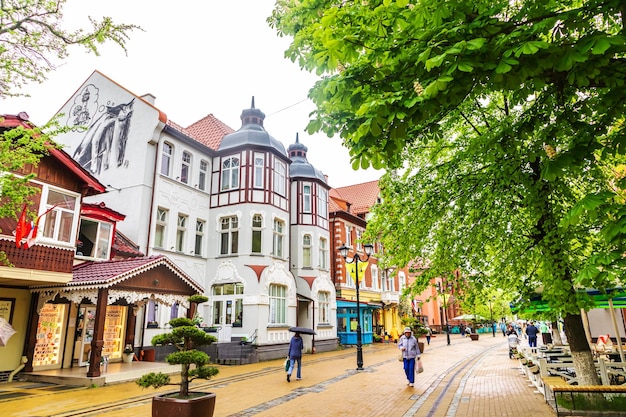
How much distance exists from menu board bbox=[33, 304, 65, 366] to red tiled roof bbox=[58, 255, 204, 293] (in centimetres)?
195

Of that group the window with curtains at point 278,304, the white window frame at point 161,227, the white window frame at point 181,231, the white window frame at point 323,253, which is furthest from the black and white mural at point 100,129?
the white window frame at point 323,253

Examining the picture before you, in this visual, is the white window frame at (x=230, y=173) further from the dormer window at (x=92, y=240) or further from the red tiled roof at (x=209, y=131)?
the dormer window at (x=92, y=240)

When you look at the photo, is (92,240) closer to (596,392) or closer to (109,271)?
(109,271)

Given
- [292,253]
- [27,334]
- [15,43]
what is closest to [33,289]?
[27,334]

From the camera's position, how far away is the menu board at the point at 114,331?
56.5 ft

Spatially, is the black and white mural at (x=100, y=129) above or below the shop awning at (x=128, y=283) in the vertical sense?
above

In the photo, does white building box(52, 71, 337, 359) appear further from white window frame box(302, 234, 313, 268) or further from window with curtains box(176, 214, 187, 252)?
white window frame box(302, 234, 313, 268)

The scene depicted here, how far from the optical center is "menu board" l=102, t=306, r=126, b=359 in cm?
1723

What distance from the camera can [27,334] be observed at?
14641 mm

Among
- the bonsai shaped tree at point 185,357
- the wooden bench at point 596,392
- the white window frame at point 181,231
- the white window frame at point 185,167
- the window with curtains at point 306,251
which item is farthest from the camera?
the window with curtains at point 306,251

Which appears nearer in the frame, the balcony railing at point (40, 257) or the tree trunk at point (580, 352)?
the tree trunk at point (580, 352)

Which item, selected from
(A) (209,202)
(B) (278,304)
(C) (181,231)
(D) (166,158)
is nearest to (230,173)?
(A) (209,202)

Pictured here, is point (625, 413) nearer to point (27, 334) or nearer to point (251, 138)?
point (27, 334)

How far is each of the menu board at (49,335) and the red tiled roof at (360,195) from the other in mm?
27772
